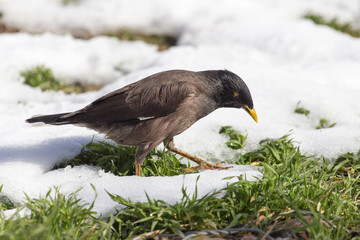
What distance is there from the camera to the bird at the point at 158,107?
157 inches

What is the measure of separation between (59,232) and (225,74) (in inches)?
91.3

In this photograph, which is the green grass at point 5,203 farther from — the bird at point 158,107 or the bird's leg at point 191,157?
the bird's leg at point 191,157

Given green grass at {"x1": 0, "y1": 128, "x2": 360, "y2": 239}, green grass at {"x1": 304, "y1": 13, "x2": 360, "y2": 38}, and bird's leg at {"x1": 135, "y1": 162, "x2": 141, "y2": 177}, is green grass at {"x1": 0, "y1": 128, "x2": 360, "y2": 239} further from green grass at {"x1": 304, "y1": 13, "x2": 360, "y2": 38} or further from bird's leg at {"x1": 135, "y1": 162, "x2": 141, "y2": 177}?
green grass at {"x1": 304, "y1": 13, "x2": 360, "y2": 38}

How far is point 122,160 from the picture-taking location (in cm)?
429

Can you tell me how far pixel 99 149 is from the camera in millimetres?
4305

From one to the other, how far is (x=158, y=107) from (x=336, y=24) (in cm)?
768

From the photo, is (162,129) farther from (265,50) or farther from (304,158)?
(265,50)

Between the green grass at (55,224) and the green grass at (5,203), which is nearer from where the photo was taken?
the green grass at (55,224)

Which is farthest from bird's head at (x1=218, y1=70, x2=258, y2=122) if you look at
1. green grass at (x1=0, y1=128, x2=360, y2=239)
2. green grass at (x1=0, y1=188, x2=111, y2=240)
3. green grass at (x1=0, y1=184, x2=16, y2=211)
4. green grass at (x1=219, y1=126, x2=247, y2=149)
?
green grass at (x1=0, y1=184, x2=16, y2=211)

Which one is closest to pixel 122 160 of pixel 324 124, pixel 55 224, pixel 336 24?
pixel 55 224

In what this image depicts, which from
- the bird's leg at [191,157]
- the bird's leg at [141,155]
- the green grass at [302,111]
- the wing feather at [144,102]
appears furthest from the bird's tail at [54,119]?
the green grass at [302,111]

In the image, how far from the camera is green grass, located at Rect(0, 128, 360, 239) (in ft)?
9.31

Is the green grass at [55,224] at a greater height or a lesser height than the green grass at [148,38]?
lesser

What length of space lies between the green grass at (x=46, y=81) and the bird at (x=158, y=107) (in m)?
2.98
